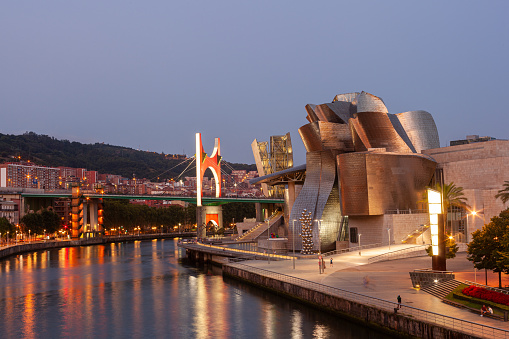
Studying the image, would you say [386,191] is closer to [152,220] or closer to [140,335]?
[140,335]

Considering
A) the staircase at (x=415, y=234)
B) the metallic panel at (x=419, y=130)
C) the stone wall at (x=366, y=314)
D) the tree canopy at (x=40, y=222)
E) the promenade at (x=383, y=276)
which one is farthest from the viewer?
the tree canopy at (x=40, y=222)

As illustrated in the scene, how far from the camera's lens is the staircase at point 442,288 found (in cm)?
2381

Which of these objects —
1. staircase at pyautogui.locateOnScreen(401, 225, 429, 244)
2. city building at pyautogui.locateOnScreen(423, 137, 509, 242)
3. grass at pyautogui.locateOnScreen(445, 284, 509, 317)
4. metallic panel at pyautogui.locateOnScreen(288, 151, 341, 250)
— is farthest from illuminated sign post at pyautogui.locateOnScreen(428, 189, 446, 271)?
metallic panel at pyautogui.locateOnScreen(288, 151, 341, 250)

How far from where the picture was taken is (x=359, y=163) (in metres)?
46.9

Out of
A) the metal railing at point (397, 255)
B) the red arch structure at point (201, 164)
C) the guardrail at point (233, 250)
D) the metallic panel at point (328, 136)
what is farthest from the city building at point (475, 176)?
the red arch structure at point (201, 164)

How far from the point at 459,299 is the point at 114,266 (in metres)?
39.8

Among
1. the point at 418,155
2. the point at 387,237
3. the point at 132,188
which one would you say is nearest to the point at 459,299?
the point at 387,237

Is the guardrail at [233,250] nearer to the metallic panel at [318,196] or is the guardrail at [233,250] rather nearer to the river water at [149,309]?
the river water at [149,309]

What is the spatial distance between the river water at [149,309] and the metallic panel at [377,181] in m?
13.7

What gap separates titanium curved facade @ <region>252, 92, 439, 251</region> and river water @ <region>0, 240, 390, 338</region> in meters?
11.8

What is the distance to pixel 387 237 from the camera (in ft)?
149

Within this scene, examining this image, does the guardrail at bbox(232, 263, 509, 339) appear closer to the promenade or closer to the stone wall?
the stone wall

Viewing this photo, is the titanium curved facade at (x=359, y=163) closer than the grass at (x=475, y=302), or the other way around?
the grass at (x=475, y=302)

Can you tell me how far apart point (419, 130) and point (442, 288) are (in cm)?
3158
